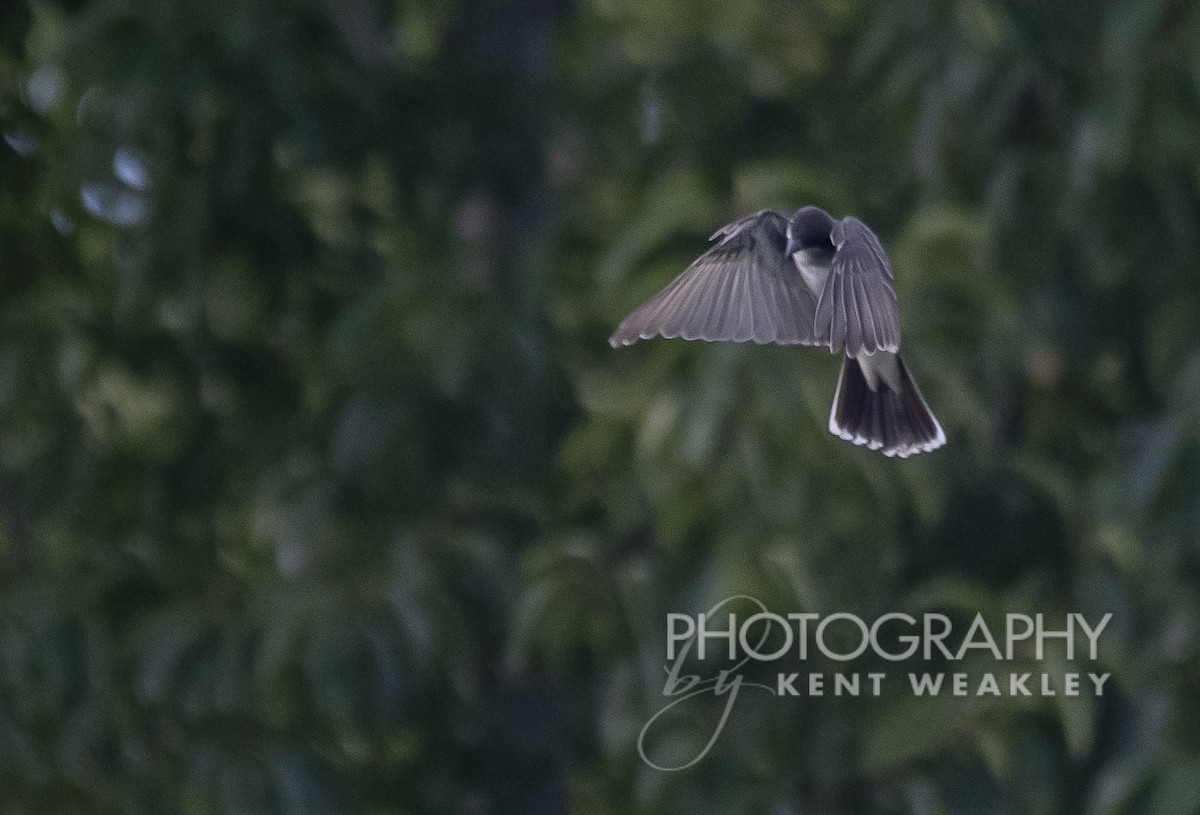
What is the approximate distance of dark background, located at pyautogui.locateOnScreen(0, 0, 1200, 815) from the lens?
2275 mm

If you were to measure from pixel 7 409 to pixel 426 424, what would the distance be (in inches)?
24.1

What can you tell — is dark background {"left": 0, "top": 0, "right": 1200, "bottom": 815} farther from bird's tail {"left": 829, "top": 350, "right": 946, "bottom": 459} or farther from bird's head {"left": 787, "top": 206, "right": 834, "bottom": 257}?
bird's head {"left": 787, "top": 206, "right": 834, "bottom": 257}

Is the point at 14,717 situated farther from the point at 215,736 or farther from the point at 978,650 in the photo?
the point at 978,650

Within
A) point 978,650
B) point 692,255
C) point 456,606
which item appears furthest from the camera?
point 456,606

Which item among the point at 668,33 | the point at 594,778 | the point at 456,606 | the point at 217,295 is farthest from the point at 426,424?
the point at 594,778

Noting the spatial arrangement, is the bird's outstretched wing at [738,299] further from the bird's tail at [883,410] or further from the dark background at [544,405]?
the dark background at [544,405]

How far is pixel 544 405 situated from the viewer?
2705 millimetres

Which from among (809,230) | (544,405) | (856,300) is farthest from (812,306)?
(544,405)

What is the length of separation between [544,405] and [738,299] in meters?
1.61

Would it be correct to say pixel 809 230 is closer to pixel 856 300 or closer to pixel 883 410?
pixel 883 410

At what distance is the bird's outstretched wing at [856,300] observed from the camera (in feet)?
2.77

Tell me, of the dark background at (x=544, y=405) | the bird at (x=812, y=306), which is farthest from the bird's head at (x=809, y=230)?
the dark background at (x=544, y=405)

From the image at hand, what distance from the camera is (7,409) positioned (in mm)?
2588

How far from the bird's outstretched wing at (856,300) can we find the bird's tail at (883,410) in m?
0.08
